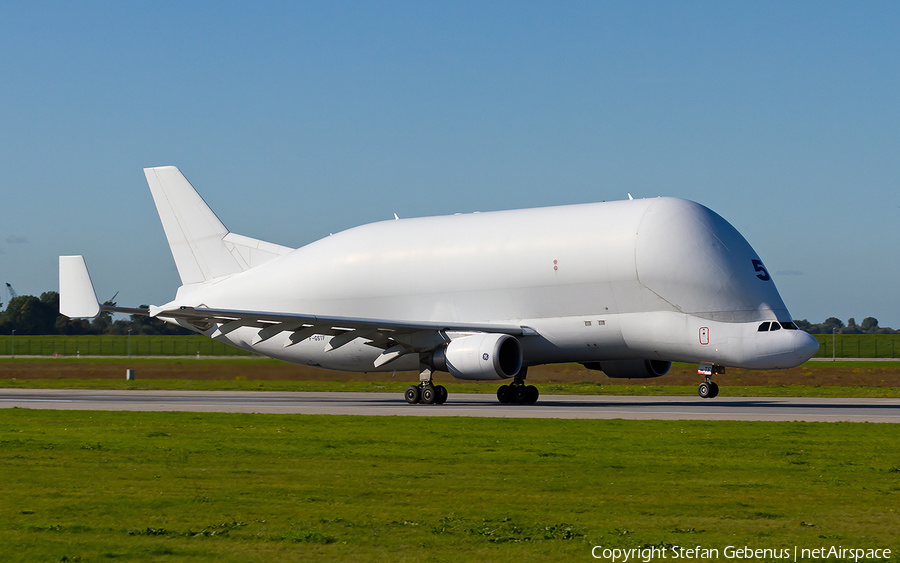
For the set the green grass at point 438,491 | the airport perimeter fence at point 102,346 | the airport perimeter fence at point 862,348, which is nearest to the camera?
the green grass at point 438,491

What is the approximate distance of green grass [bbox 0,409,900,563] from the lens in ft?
31.6

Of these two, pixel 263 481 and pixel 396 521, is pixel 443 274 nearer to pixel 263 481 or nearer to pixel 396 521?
pixel 263 481

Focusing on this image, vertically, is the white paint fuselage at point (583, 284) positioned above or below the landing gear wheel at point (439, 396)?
above

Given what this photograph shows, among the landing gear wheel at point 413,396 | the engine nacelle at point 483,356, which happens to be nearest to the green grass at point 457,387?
the landing gear wheel at point 413,396

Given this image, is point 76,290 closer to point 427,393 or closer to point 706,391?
point 427,393

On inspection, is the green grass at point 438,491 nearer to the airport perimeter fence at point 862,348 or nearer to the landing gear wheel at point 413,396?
the landing gear wheel at point 413,396

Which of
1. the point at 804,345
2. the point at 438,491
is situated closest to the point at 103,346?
the point at 804,345

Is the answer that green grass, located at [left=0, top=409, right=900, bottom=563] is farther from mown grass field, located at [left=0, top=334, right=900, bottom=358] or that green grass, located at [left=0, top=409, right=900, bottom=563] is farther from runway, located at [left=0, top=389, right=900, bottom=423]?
mown grass field, located at [left=0, top=334, right=900, bottom=358]

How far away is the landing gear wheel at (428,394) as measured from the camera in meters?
33.0

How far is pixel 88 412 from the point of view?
28.0 m

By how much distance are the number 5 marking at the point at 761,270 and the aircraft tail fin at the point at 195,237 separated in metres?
19.6

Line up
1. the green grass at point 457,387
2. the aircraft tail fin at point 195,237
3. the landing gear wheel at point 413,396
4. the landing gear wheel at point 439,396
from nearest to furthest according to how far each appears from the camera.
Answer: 1. the landing gear wheel at point 439,396
2. the landing gear wheel at point 413,396
3. the green grass at point 457,387
4. the aircraft tail fin at point 195,237

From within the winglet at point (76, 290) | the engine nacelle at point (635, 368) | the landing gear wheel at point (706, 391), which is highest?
the winglet at point (76, 290)

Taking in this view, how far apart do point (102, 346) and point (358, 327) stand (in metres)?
73.1
